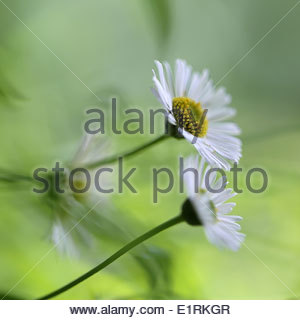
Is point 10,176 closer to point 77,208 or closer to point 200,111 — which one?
point 77,208

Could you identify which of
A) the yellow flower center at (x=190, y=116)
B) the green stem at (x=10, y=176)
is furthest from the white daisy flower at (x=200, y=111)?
the green stem at (x=10, y=176)

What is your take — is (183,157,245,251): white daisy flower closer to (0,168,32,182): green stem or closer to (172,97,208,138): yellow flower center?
(172,97,208,138): yellow flower center

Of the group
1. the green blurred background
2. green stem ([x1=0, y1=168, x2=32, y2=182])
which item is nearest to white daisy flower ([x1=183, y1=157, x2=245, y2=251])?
the green blurred background

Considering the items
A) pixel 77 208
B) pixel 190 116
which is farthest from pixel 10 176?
pixel 190 116

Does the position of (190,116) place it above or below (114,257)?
above

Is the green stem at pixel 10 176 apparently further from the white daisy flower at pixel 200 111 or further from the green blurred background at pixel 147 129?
the white daisy flower at pixel 200 111

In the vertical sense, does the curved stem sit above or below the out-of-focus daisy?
above
